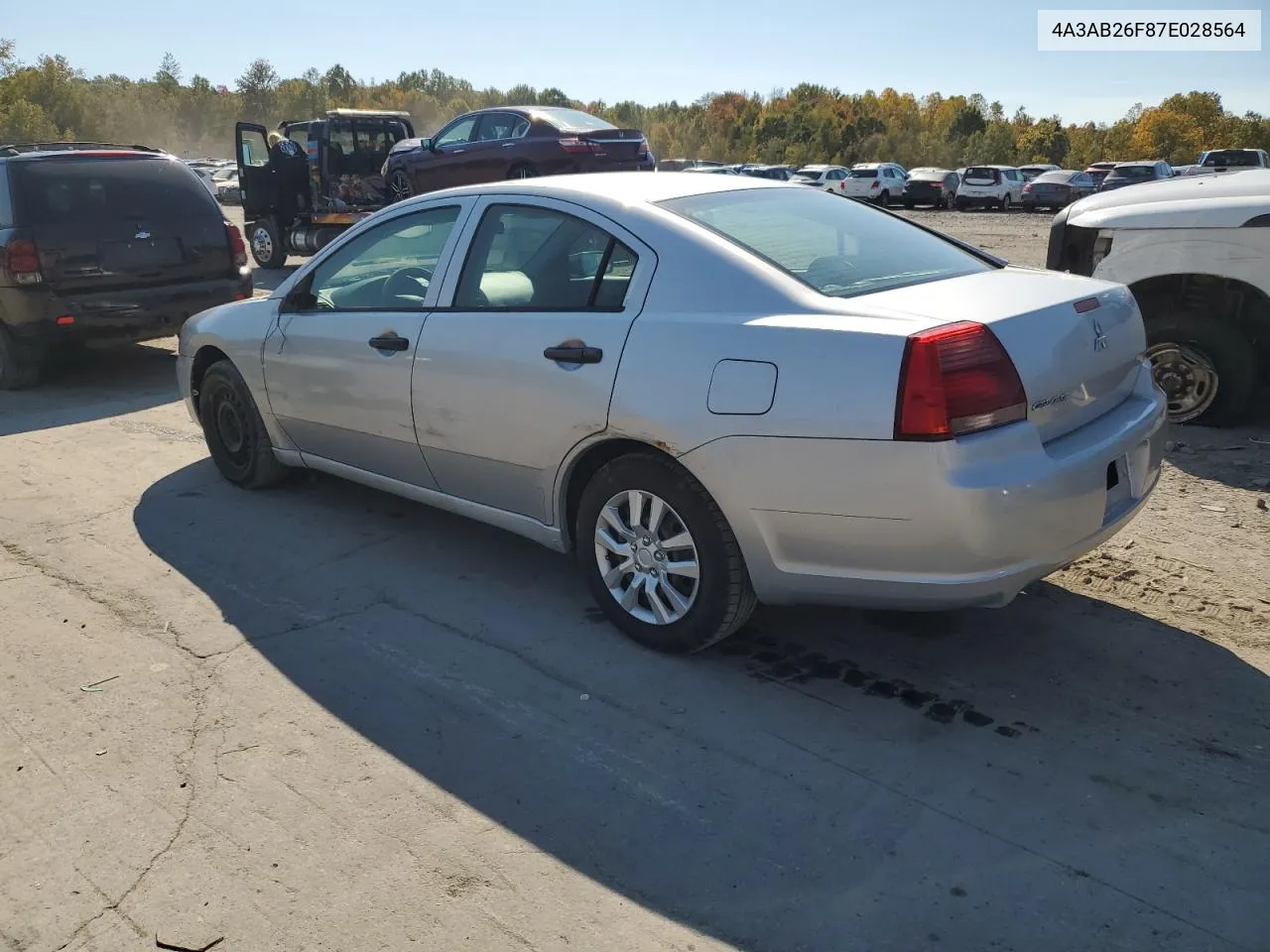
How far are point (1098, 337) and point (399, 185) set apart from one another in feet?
48.9

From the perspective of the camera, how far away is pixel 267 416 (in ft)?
17.6

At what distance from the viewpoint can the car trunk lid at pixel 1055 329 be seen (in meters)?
3.17

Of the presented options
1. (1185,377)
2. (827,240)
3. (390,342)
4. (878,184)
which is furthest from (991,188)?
(390,342)

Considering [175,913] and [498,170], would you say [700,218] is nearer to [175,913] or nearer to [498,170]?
[175,913]

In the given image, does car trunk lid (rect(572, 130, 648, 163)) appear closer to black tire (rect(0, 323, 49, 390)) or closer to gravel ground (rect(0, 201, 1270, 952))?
black tire (rect(0, 323, 49, 390))

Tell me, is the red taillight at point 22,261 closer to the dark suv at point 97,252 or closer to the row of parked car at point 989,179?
the dark suv at point 97,252

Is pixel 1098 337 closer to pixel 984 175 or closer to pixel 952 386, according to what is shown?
pixel 952 386

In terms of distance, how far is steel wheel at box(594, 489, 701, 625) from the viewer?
3613 mm

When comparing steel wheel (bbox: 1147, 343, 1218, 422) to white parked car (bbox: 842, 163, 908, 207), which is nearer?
steel wheel (bbox: 1147, 343, 1218, 422)

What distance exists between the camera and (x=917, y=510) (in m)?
3.04

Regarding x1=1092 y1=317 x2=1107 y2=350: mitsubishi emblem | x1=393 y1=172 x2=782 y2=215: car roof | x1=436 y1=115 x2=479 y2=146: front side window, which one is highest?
x1=436 y1=115 x2=479 y2=146: front side window

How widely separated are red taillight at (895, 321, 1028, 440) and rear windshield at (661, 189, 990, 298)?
492 millimetres

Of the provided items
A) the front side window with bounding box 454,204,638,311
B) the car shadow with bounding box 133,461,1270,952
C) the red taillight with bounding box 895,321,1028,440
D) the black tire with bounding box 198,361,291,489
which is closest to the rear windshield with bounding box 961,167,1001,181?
the black tire with bounding box 198,361,291,489

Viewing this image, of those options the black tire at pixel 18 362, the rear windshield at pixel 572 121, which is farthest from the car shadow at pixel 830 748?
the rear windshield at pixel 572 121
